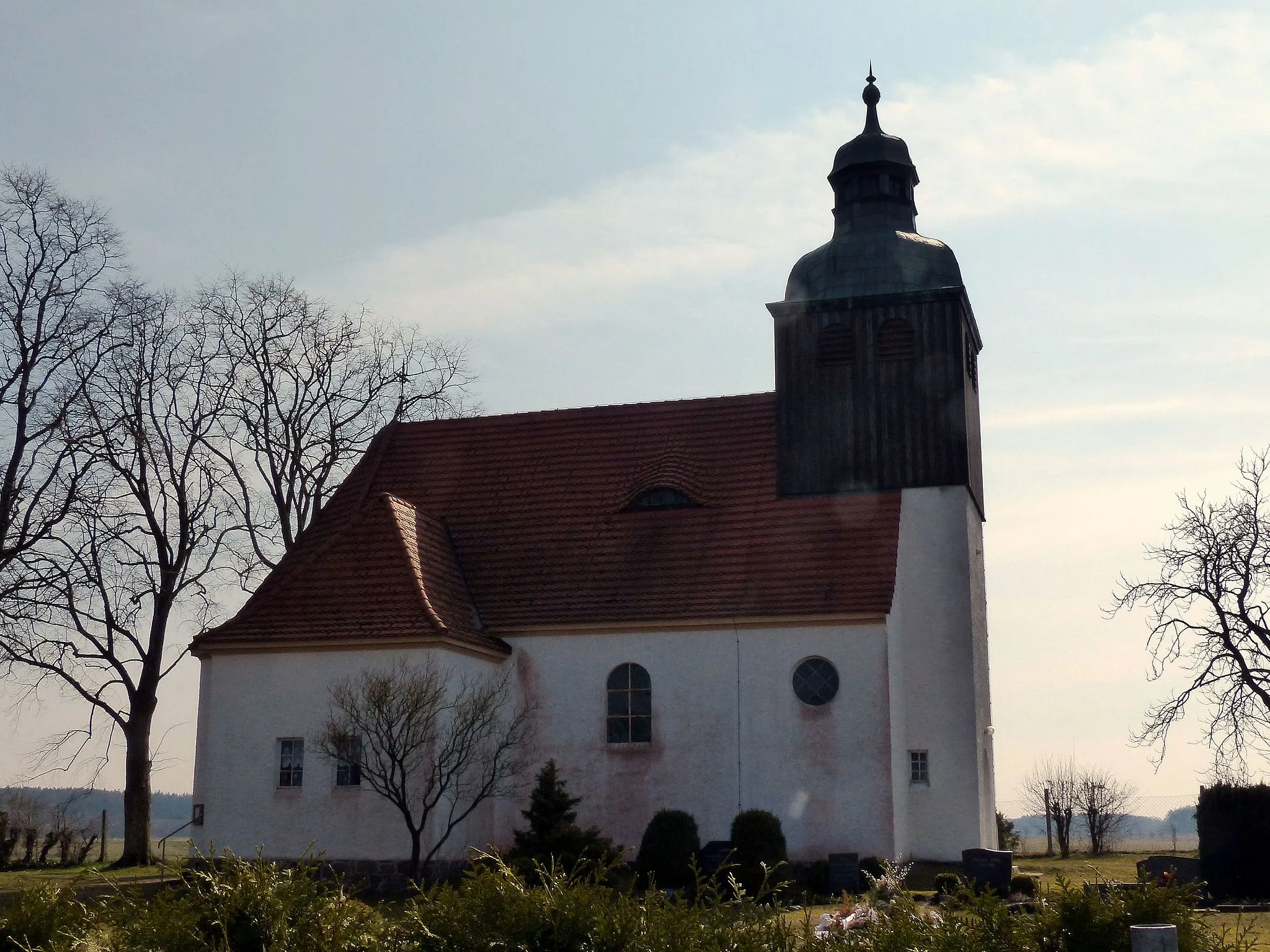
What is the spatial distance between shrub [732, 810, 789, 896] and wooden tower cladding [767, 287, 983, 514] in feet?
22.3

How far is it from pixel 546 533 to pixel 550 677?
3.18 m

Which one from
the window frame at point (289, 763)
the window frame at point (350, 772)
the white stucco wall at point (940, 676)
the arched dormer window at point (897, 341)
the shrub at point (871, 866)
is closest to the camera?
the shrub at point (871, 866)

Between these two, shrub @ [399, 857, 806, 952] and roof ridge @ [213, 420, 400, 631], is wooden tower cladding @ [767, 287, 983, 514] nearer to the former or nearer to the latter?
roof ridge @ [213, 420, 400, 631]

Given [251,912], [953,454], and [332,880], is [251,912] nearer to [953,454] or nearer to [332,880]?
[332,880]

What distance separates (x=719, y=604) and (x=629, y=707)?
245 cm

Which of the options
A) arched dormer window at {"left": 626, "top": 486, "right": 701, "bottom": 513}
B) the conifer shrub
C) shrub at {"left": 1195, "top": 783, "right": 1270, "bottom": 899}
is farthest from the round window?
shrub at {"left": 1195, "top": 783, "right": 1270, "bottom": 899}

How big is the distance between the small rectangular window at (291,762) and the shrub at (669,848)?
5897 millimetres

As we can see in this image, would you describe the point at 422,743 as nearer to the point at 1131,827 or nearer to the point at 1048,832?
the point at 1048,832

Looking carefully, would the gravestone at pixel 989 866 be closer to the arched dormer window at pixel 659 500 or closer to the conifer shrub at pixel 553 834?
the conifer shrub at pixel 553 834

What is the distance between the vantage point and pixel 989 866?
1989 centimetres

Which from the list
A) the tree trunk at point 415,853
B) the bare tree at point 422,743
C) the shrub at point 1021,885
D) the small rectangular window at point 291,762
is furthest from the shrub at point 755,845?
the small rectangular window at point 291,762

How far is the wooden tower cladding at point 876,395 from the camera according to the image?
25.1 metres

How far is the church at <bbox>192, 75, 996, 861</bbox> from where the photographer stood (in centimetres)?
2252

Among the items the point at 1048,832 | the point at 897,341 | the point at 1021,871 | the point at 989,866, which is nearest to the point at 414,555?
the point at 897,341
